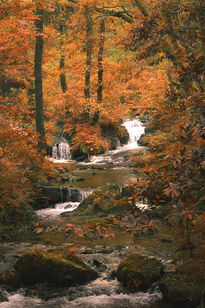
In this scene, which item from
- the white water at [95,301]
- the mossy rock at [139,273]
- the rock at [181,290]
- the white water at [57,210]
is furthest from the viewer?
the white water at [57,210]

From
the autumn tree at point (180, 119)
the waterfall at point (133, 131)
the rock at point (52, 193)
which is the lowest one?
the rock at point (52, 193)

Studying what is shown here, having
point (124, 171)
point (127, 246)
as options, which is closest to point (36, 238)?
point (127, 246)

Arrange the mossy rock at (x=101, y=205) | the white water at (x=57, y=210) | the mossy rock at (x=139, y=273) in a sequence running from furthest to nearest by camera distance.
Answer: the white water at (x=57, y=210), the mossy rock at (x=101, y=205), the mossy rock at (x=139, y=273)

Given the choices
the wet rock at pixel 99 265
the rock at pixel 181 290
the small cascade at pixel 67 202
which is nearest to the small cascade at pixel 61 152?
the small cascade at pixel 67 202

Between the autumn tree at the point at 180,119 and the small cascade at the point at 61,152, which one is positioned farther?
the small cascade at the point at 61,152

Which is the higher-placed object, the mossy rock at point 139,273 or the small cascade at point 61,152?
the small cascade at point 61,152

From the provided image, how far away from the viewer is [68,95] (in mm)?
22609

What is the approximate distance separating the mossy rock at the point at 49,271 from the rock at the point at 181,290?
4.78ft

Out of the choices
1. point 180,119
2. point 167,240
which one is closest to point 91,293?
point 167,240

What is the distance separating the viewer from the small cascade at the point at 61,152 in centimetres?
2111

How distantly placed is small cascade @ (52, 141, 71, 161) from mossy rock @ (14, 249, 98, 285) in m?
15.7

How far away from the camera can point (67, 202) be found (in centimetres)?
1181

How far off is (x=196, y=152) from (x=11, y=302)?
3824 mm

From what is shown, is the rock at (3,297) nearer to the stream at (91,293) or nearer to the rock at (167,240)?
the stream at (91,293)
